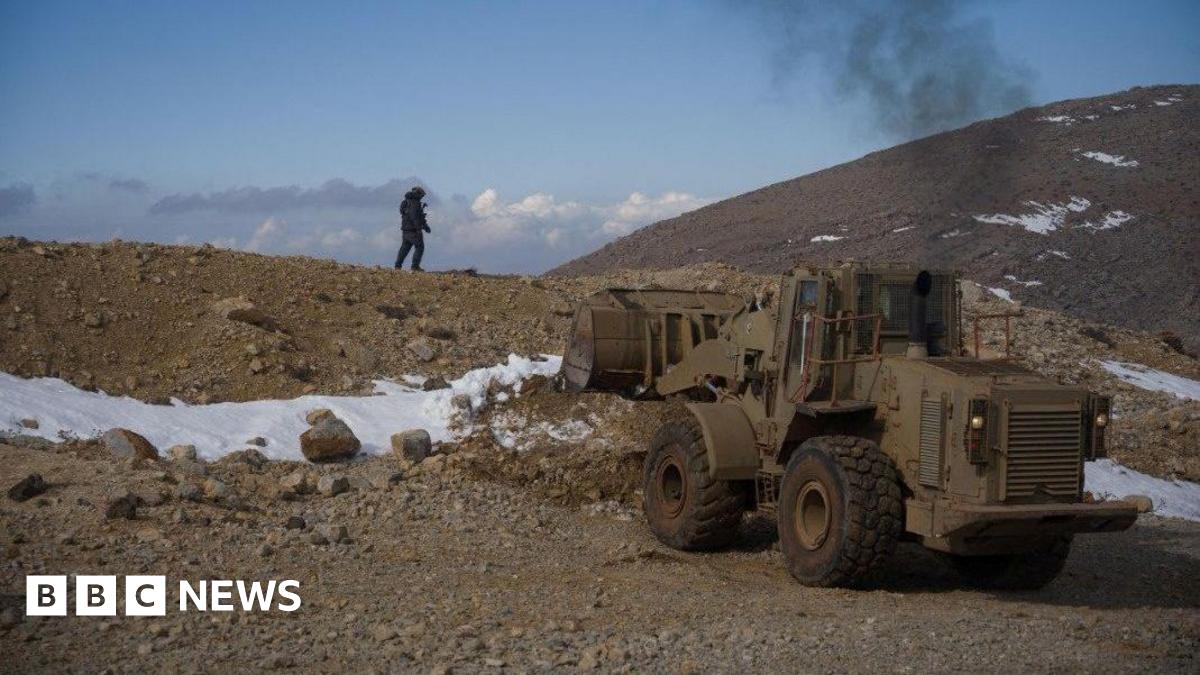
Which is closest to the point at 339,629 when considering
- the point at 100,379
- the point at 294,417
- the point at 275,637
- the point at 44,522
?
the point at 275,637

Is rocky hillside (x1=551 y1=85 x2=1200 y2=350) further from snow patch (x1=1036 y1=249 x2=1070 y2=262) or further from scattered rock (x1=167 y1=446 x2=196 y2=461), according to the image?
scattered rock (x1=167 y1=446 x2=196 y2=461)

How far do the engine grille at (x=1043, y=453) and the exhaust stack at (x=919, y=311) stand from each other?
1.24 meters

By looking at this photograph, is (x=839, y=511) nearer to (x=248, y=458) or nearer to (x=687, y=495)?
(x=687, y=495)

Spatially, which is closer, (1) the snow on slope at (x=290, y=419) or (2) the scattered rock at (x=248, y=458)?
(2) the scattered rock at (x=248, y=458)

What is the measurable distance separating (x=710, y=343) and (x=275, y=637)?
5.74 metres

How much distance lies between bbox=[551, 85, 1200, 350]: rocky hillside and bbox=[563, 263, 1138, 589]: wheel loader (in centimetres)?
1800

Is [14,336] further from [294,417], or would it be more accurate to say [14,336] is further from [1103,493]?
[1103,493]

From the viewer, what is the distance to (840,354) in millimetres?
9703

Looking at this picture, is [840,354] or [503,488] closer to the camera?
[840,354]

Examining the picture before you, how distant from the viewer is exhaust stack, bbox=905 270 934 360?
9.62 m

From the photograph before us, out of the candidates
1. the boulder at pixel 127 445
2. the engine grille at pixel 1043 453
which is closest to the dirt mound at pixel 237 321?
the boulder at pixel 127 445

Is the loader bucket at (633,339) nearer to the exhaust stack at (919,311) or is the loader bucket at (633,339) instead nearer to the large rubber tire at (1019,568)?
the exhaust stack at (919,311)

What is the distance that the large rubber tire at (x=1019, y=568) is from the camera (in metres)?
9.31

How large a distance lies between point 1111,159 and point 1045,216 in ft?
19.2
